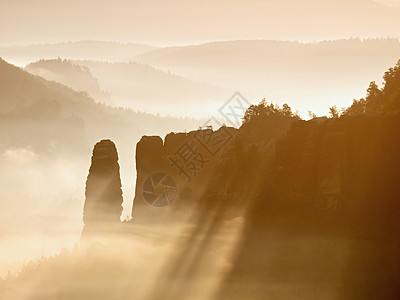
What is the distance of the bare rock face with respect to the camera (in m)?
174

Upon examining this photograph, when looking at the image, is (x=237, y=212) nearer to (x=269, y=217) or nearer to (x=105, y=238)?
(x=269, y=217)

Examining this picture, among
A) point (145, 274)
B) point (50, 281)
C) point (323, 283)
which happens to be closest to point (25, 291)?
point (50, 281)

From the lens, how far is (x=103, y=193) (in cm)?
17575

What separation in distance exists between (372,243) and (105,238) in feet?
172

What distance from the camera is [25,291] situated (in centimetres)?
17838

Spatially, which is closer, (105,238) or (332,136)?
(332,136)
